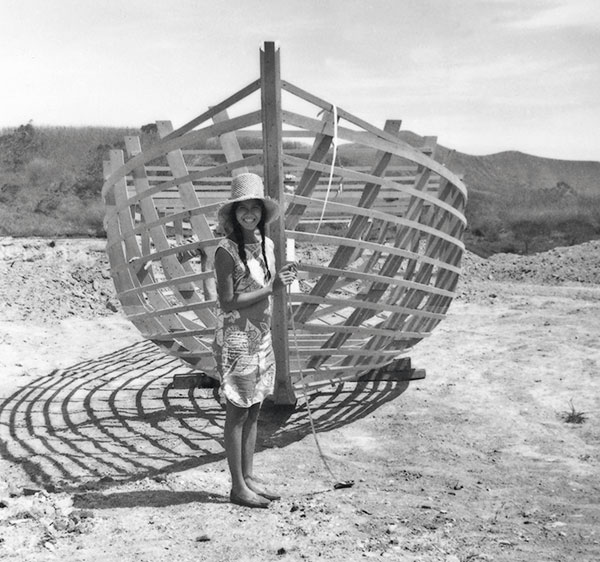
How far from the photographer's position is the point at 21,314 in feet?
37.0

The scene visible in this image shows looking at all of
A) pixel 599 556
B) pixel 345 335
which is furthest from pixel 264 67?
pixel 599 556

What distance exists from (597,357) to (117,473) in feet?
16.5

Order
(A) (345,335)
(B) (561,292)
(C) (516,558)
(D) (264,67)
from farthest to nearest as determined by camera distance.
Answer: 1. (B) (561,292)
2. (A) (345,335)
3. (D) (264,67)
4. (C) (516,558)

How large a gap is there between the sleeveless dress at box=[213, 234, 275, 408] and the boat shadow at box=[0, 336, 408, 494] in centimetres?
73

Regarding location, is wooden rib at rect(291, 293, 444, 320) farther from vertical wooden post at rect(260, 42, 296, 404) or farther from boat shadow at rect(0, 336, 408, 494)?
boat shadow at rect(0, 336, 408, 494)

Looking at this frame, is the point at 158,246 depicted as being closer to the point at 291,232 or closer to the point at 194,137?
the point at 194,137

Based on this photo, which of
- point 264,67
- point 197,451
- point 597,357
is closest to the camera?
point 264,67

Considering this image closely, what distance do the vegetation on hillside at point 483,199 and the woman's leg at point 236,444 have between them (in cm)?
1522

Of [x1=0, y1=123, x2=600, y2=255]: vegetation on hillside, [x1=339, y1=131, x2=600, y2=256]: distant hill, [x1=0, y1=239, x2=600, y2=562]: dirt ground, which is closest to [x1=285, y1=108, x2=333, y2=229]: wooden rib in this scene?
[x1=0, y1=239, x2=600, y2=562]: dirt ground

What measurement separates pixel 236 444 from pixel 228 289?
0.80m

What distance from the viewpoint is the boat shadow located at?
4.79m

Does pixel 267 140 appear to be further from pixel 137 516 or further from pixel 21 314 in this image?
pixel 21 314

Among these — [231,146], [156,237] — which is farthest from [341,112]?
[156,237]

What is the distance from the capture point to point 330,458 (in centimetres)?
492
